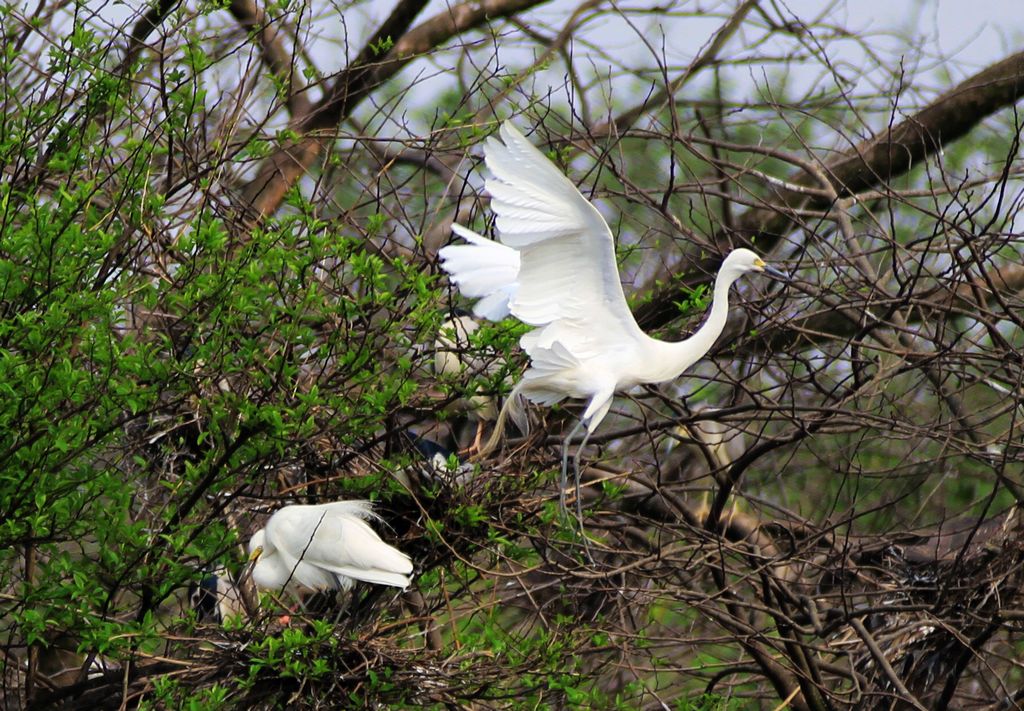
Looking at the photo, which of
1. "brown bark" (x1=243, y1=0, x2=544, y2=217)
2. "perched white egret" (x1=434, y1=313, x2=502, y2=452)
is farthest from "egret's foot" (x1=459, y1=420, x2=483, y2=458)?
"brown bark" (x1=243, y1=0, x2=544, y2=217)

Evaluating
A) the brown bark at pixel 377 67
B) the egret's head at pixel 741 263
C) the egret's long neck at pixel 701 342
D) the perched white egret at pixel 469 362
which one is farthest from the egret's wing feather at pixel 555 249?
the brown bark at pixel 377 67

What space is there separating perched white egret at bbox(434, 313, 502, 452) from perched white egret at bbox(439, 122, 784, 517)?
139 millimetres

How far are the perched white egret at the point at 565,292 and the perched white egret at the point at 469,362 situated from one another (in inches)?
5.5

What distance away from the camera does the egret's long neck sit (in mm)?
4363

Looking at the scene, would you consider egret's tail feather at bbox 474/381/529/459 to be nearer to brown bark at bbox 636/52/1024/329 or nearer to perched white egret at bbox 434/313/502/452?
perched white egret at bbox 434/313/502/452

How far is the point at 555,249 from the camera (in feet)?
13.2

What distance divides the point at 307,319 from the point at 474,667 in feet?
3.64

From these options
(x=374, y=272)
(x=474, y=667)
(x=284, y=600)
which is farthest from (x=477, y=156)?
(x=474, y=667)

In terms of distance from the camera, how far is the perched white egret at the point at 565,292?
3.84 m

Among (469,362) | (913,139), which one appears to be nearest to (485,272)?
(469,362)

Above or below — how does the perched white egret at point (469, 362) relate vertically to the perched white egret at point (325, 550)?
above

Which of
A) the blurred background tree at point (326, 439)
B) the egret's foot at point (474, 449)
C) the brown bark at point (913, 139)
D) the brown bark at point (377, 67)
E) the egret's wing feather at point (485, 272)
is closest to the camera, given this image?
the blurred background tree at point (326, 439)

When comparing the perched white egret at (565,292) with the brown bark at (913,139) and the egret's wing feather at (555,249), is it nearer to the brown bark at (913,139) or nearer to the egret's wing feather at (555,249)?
the egret's wing feather at (555,249)

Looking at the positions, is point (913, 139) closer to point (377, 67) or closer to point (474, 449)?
point (377, 67)
